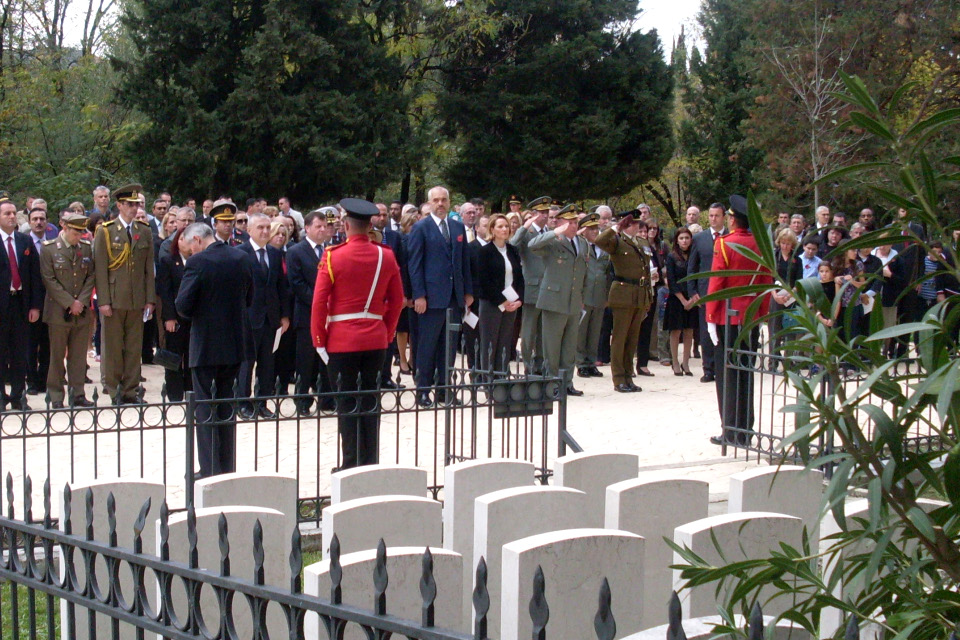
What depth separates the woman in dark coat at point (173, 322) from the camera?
10.1 metres

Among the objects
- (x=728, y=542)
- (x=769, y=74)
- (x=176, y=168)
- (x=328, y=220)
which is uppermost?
(x=769, y=74)

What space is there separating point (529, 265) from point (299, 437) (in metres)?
5.42

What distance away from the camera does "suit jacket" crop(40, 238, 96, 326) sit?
1116 cm

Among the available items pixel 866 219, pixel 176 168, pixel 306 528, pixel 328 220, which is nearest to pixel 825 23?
pixel 866 219

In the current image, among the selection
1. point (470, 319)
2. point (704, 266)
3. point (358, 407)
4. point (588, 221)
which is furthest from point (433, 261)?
point (358, 407)

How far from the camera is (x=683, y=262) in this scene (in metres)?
14.6

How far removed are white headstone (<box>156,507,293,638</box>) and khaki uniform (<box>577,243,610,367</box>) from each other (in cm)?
975

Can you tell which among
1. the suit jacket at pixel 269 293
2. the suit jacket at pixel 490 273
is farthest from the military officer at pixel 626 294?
the suit jacket at pixel 269 293

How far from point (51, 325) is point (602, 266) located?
6.59 metres

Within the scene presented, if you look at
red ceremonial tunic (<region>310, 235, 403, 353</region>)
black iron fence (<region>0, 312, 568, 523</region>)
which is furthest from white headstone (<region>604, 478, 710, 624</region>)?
red ceremonial tunic (<region>310, 235, 403, 353</region>)

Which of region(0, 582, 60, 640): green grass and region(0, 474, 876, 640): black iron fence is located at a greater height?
region(0, 474, 876, 640): black iron fence

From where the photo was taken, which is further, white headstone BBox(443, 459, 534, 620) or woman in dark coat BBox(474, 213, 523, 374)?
woman in dark coat BBox(474, 213, 523, 374)

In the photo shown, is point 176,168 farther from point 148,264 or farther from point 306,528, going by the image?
point 306,528

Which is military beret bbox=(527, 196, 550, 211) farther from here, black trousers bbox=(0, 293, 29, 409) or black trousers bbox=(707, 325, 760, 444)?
black trousers bbox=(0, 293, 29, 409)
